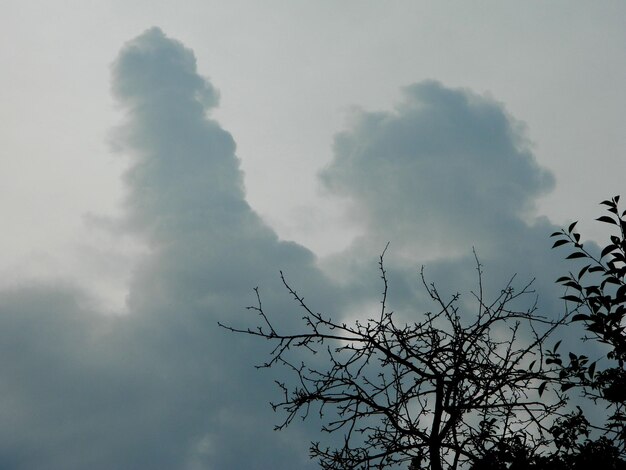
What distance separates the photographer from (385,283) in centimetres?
697

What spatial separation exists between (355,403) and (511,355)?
1825 millimetres

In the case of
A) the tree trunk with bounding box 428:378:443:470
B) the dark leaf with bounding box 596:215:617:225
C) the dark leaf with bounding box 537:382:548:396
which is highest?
the dark leaf with bounding box 596:215:617:225

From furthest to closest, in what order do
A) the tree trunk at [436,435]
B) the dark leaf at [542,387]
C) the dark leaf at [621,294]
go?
the dark leaf at [542,387]
the tree trunk at [436,435]
the dark leaf at [621,294]

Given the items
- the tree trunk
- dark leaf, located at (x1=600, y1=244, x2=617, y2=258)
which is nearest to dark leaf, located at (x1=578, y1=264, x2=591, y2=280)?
dark leaf, located at (x1=600, y1=244, x2=617, y2=258)

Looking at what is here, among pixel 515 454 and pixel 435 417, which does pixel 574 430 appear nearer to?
pixel 515 454

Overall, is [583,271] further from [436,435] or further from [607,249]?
[436,435]

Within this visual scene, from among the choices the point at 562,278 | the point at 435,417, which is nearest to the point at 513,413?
the point at 435,417

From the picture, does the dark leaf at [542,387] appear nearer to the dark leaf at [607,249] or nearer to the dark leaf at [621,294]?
the dark leaf at [621,294]

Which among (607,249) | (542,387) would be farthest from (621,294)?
(542,387)

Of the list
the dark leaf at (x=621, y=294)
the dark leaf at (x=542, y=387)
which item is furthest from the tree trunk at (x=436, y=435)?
the dark leaf at (x=621, y=294)

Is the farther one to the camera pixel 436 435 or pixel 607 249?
pixel 436 435

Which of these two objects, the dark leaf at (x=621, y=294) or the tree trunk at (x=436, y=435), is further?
the tree trunk at (x=436, y=435)

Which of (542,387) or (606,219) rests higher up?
(606,219)

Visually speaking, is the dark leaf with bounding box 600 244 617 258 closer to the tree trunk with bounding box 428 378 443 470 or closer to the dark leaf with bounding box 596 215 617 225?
the dark leaf with bounding box 596 215 617 225
